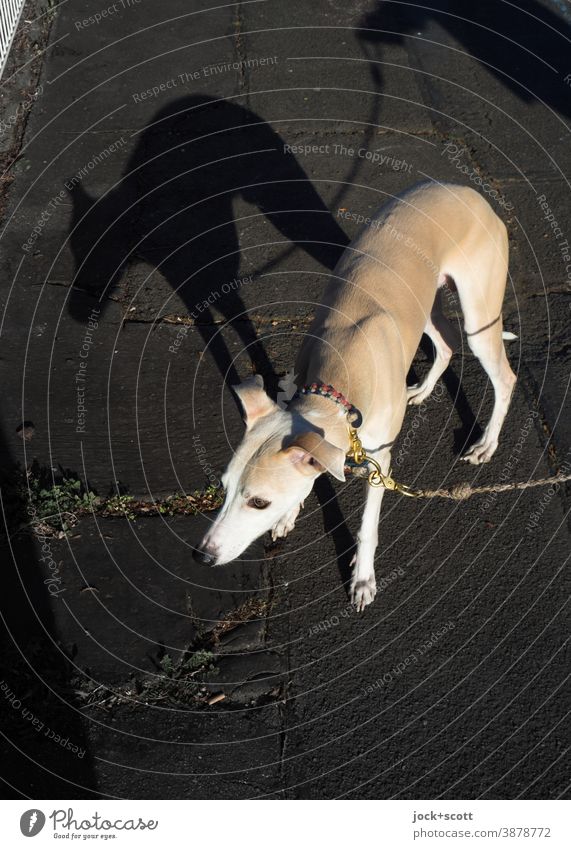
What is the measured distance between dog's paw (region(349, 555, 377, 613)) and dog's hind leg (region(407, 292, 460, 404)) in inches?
69.3

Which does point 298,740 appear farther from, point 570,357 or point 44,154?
point 44,154

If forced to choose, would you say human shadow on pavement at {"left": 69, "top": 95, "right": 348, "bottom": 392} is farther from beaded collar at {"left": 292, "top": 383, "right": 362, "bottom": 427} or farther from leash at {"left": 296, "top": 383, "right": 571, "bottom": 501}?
beaded collar at {"left": 292, "top": 383, "right": 362, "bottom": 427}

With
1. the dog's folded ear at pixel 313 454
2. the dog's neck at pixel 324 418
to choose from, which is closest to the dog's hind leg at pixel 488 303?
the dog's neck at pixel 324 418

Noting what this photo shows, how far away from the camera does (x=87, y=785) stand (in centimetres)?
473

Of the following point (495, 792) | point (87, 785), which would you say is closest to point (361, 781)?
point (495, 792)

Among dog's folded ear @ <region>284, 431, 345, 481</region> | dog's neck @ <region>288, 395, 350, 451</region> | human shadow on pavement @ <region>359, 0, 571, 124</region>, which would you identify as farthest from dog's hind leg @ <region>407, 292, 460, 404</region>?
human shadow on pavement @ <region>359, 0, 571, 124</region>

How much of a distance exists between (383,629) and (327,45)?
7834 millimetres

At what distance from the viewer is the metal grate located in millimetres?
9992

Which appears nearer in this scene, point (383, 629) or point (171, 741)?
point (171, 741)

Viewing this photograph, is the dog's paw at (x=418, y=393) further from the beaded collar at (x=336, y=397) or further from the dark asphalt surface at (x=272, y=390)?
the beaded collar at (x=336, y=397)

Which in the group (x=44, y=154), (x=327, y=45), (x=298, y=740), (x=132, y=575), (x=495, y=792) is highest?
(x=327, y=45)

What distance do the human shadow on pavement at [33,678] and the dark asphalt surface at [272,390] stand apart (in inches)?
0.7

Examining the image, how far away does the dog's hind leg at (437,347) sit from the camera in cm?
643

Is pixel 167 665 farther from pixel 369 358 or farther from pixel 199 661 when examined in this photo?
pixel 369 358
